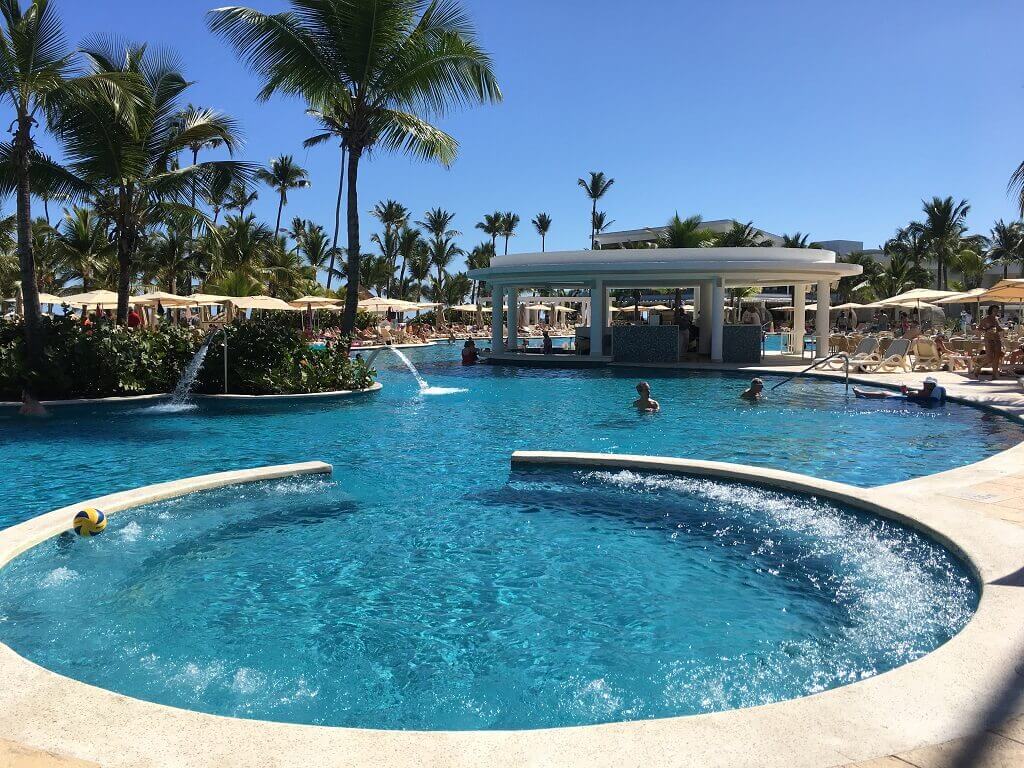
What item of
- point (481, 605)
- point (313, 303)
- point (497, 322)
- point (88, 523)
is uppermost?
point (313, 303)

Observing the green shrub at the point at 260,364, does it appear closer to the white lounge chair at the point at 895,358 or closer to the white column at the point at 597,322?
the white column at the point at 597,322

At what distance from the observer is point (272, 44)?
16844 mm

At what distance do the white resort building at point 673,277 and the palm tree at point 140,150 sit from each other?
10.3 metres

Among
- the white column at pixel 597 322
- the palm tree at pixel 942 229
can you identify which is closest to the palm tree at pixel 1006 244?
the palm tree at pixel 942 229

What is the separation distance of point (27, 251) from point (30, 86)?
9.56 ft

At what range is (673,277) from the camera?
2453 centimetres

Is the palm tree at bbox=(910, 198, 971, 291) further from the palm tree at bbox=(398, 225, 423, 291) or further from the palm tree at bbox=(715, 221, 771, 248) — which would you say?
the palm tree at bbox=(398, 225, 423, 291)

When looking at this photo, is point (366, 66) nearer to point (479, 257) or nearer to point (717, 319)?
point (717, 319)

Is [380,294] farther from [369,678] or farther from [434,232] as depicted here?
[369,678]

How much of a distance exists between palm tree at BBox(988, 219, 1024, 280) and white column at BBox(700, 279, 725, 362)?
54.4 metres

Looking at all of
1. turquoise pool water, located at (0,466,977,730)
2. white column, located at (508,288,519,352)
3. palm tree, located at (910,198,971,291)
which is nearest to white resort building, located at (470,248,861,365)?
white column, located at (508,288,519,352)

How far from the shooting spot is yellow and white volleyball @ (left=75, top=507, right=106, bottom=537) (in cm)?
623

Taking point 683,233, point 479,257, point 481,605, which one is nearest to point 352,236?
point 481,605

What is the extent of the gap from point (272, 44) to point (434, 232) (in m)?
53.7
